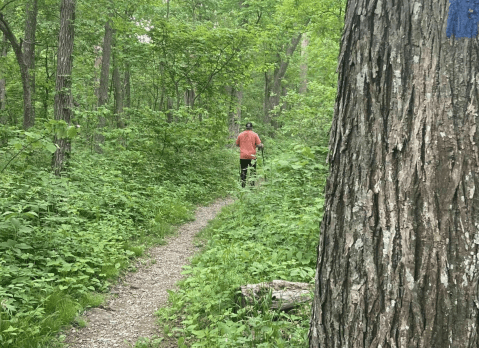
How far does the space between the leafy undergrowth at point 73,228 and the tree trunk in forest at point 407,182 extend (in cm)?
314

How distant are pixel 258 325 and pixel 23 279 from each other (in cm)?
287

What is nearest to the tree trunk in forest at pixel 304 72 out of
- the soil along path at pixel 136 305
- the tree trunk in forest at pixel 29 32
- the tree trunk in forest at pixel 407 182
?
the tree trunk in forest at pixel 29 32

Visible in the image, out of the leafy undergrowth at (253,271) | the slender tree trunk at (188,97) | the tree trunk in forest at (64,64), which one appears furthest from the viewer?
the slender tree trunk at (188,97)

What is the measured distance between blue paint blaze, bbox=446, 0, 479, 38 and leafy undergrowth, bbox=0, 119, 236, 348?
3983mm

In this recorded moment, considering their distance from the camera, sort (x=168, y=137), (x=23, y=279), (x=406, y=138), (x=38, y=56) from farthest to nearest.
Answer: (x=38, y=56) < (x=168, y=137) < (x=23, y=279) < (x=406, y=138)

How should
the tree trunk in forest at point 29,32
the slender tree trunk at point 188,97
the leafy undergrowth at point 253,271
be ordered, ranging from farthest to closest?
the slender tree trunk at point 188,97 → the tree trunk in forest at point 29,32 → the leafy undergrowth at point 253,271

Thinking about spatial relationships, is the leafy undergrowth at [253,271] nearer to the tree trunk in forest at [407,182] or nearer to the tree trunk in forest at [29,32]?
the tree trunk in forest at [407,182]

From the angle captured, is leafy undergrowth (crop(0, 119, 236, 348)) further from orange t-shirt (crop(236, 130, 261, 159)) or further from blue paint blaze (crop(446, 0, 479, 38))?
blue paint blaze (crop(446, 0, 479, 38))

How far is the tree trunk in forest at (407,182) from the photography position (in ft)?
5.48

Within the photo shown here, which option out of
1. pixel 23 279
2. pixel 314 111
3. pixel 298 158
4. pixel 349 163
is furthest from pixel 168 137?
pixel 349 163

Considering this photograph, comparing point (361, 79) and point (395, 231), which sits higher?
point (361, 79)

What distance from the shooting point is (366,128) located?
186 centimetres

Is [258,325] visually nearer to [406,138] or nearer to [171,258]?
[406,138]

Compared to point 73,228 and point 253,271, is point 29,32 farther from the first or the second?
point 253,271
